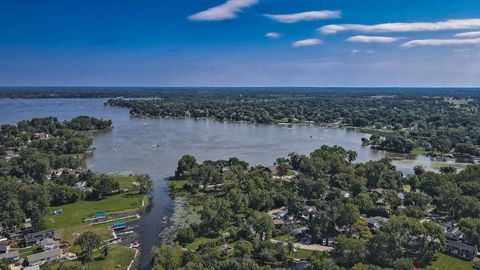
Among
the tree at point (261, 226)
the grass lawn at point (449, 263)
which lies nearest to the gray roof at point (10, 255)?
the tree at point (261, 226)

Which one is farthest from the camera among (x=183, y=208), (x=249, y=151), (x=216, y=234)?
(x=249, y=151)

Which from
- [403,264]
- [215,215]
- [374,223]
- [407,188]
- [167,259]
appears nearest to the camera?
[403,264]

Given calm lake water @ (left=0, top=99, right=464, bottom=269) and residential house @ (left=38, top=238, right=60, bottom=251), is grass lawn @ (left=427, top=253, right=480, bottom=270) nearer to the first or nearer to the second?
calm lake water @ (left=0, top=99, right=464, bottom=269)

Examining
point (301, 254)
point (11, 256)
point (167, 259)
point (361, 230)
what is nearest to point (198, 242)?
point (167, 259)

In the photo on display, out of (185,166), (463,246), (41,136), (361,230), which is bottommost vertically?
(463,246)

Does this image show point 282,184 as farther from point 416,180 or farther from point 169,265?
point 169,265

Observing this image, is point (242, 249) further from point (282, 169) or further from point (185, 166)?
point (185, 166)

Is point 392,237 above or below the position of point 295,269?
above

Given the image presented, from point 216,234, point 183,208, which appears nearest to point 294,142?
point 183,208

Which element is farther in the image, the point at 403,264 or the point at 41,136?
the point at 41,136
